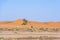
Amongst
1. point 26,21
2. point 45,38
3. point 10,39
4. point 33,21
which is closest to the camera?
point 10,39

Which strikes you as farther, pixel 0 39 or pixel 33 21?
pixel 33 21

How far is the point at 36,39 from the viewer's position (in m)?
7.55

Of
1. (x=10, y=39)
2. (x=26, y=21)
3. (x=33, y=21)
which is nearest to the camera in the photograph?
(x=10, y=39)

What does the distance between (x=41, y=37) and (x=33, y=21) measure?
676 inches

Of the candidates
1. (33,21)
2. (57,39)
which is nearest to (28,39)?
(57,39)

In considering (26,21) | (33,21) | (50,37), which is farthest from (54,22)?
(50,37)

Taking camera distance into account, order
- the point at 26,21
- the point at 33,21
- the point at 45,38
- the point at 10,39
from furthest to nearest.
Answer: the point at 33,21, the point at 26,21, the point at 45,38, the point at 10,39

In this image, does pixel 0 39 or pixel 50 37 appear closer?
pixel 0 39

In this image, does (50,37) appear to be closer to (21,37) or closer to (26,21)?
(21,37)

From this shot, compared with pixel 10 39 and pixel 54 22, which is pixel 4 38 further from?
pixel 54 22

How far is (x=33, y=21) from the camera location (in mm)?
24938

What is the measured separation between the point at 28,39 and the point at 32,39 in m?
0.16

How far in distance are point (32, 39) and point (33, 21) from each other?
17.4 metres

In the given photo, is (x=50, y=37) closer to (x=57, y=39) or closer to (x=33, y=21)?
(x=57, y=39)
